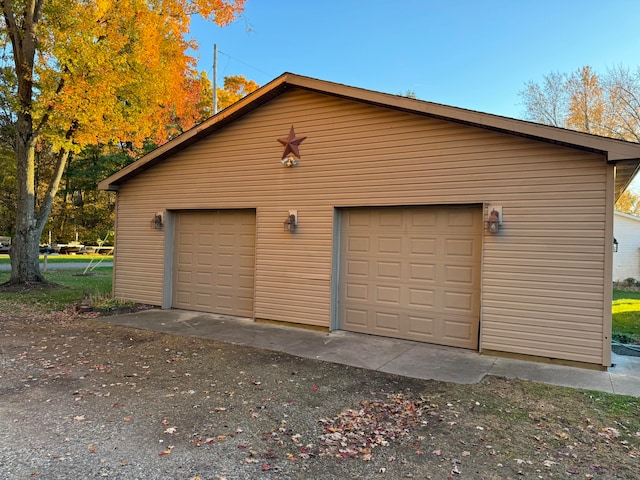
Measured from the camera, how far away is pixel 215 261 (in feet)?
27.9

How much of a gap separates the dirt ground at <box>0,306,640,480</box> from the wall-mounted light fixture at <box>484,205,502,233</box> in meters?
2.06

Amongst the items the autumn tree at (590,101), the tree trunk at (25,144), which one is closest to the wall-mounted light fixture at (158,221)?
the tree trunk at (25,144)

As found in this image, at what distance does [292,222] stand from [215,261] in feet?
7.10

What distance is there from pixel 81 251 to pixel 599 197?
2998 centimetres

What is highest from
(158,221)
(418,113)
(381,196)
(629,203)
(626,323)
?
(629,203)

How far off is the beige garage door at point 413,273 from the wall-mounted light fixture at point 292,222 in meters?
0.87

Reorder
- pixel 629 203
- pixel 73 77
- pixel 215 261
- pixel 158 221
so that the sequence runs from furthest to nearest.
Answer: pixel 629 203
pixel 73 77
pixel 158 221
pixel 215 261

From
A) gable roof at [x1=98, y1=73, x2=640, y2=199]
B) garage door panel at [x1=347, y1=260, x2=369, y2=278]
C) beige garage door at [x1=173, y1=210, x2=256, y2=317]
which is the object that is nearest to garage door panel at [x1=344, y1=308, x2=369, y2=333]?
garage door panel at [x1=347, y1=260, x2=369, y2=278]

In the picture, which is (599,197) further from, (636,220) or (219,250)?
(636,220)

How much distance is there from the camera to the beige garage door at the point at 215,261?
26.8 feet

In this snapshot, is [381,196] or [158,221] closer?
[381,196]

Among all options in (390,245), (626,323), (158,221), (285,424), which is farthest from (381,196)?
(626,323)

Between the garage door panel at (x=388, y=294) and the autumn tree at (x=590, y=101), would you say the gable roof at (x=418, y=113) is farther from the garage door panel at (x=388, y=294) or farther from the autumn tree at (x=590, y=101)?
the autumn tree at (x=590, y=101)

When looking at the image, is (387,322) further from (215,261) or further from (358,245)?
(215,261)
